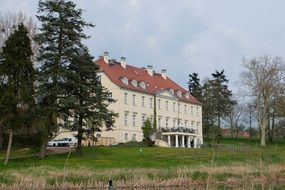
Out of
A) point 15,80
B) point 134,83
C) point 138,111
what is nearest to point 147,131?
point 138,111

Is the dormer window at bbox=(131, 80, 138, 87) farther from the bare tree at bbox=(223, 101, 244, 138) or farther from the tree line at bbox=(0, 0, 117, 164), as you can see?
the bare tree at bbox=(223, 101, 244, 138)

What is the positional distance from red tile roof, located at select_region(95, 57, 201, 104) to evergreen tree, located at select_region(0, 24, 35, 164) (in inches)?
1102

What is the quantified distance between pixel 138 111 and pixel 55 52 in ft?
96.0

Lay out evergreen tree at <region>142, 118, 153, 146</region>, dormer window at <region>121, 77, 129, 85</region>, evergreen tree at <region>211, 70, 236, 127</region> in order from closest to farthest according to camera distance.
Result: evergreen tree at <region>142, 118, 153, 146</region>
dormer window at <region>121, 77, 129, 85</region>
evergreen tree at <region>211, 70, 236, 127</region>

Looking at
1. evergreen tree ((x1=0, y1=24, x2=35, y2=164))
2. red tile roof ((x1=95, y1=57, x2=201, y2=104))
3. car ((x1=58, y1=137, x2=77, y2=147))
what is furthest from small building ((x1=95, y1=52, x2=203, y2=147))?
evergreen tree ((x1=0, y1=24, x2=35, y2=164))

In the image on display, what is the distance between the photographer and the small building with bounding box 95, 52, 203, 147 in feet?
233

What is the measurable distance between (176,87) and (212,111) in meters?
12.1

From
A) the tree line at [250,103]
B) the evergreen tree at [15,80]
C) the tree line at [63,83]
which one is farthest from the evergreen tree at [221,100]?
the evergreen tree at [15,80]

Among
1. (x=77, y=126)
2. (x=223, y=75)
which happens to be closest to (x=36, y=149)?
(x=77, y=126)

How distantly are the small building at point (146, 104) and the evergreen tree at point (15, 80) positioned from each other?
27109mm

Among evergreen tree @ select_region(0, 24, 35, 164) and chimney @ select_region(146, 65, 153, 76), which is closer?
evergreen tree @ select_region(0, 24, 35, 164)

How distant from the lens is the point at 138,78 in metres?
77.4

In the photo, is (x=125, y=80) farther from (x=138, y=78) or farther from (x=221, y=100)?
(x=221, y=100)

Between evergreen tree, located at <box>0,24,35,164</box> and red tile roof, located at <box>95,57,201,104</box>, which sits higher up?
red tile roof, located at <box>95,57,201,104</box>
